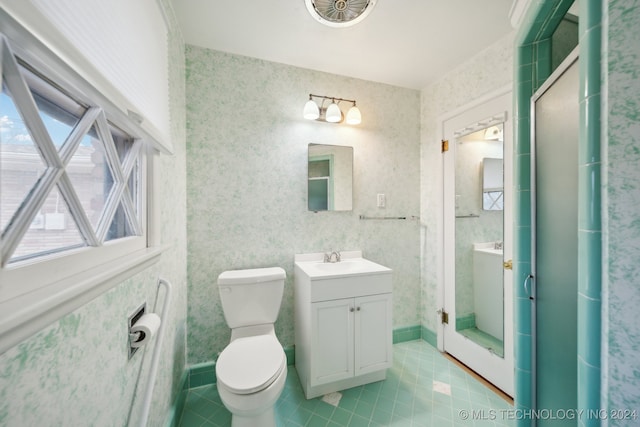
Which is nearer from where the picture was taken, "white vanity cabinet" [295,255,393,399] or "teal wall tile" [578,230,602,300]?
"teal wall tile" [578,230,602,300]

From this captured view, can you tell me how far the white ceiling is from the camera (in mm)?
1364

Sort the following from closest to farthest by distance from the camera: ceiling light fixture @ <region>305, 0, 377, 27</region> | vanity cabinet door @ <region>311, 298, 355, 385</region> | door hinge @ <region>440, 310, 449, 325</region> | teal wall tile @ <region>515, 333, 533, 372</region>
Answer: teal wall tile @ <region>515, 333, 533, 372</region>, ceiling light fixture @ <region>305, 0, 377, 27</region>, vanity cabinet door @ <region>311, 298, 355, 385</region>, door hinge @ <region>440, 310, 449, 325</region>

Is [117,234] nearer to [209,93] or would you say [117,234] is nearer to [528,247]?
[209,93]

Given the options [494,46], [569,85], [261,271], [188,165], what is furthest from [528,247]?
[188,165]

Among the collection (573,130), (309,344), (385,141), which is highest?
(385,141)

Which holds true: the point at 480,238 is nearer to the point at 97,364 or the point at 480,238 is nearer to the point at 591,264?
the point at 591,264

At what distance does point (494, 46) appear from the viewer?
1.67 m

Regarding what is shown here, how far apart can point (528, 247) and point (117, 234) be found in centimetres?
180

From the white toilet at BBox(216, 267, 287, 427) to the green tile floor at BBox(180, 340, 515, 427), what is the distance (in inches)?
11.9

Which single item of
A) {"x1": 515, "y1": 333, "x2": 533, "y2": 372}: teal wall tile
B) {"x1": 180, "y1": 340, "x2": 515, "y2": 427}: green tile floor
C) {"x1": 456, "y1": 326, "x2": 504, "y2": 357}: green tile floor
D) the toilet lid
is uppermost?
{"x1": 515, "y1": 333, "x2": 533, "y2": 372}: teal wall tile

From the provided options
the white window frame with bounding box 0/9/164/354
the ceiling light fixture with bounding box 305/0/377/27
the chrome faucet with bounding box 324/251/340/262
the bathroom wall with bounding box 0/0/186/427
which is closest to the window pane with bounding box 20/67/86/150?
the white window frame with bounding box 0/9/164/354

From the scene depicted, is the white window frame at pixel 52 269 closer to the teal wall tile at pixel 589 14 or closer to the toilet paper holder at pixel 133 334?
the toilet paper holder at pixel 133 334

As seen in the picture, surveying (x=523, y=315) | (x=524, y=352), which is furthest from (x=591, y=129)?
(x=524, y=352)

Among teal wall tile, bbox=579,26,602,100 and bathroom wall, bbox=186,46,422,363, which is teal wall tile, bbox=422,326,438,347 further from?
teal wall tile, bbox=579,26,602,100
